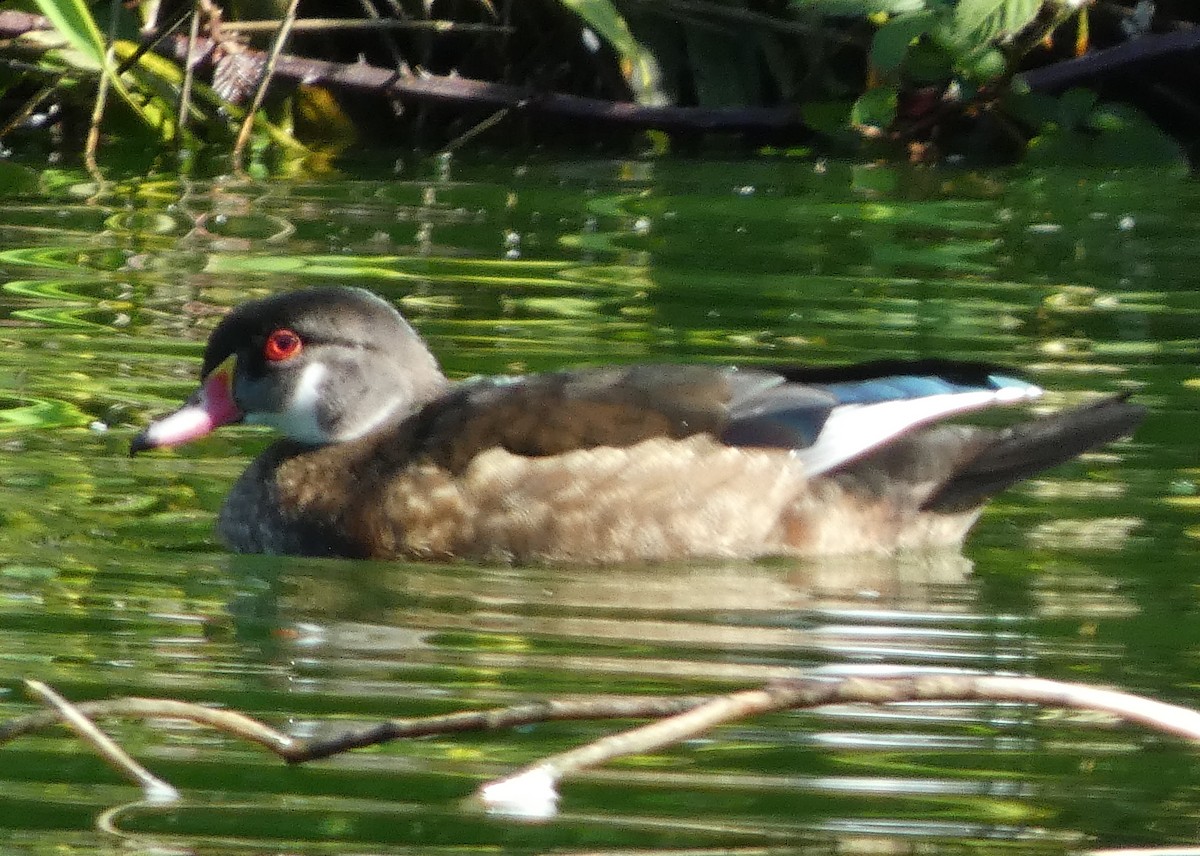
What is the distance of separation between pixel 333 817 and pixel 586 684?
2.97 feet

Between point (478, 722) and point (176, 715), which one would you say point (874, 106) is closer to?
point (176, 715)

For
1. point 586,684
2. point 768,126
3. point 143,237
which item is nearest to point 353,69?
point 768,126

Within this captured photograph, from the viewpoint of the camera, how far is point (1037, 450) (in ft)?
18.4

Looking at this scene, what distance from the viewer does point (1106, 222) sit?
34.1 feet

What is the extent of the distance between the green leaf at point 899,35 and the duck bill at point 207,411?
472cm

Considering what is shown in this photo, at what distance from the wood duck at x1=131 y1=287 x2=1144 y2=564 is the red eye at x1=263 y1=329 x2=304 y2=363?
30cm

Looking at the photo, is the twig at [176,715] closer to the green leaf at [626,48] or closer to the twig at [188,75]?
the green leaf at [626,48]

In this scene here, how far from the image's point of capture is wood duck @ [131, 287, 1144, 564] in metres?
5.48

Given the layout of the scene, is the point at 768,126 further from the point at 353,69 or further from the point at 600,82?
the point at 353,69

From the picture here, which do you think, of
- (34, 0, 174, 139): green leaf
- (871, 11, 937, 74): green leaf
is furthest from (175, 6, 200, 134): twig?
(871, 11, 937, 74): green leaf

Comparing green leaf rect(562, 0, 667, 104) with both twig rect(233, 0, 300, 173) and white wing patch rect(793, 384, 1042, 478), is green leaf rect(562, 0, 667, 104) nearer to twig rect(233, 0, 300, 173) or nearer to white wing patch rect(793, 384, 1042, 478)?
twig rect(233, 0, 300, 173)

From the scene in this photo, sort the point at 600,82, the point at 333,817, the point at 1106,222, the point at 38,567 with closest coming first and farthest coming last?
the point at 333,817 → the point at 38,567 → the point at 1106,222 → the point at 600,82

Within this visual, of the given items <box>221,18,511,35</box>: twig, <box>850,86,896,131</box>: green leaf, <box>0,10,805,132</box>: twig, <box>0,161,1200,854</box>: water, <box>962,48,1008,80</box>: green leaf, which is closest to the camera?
<box>0,161,1200,854</box>: water

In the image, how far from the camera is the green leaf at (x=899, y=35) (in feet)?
32.6
